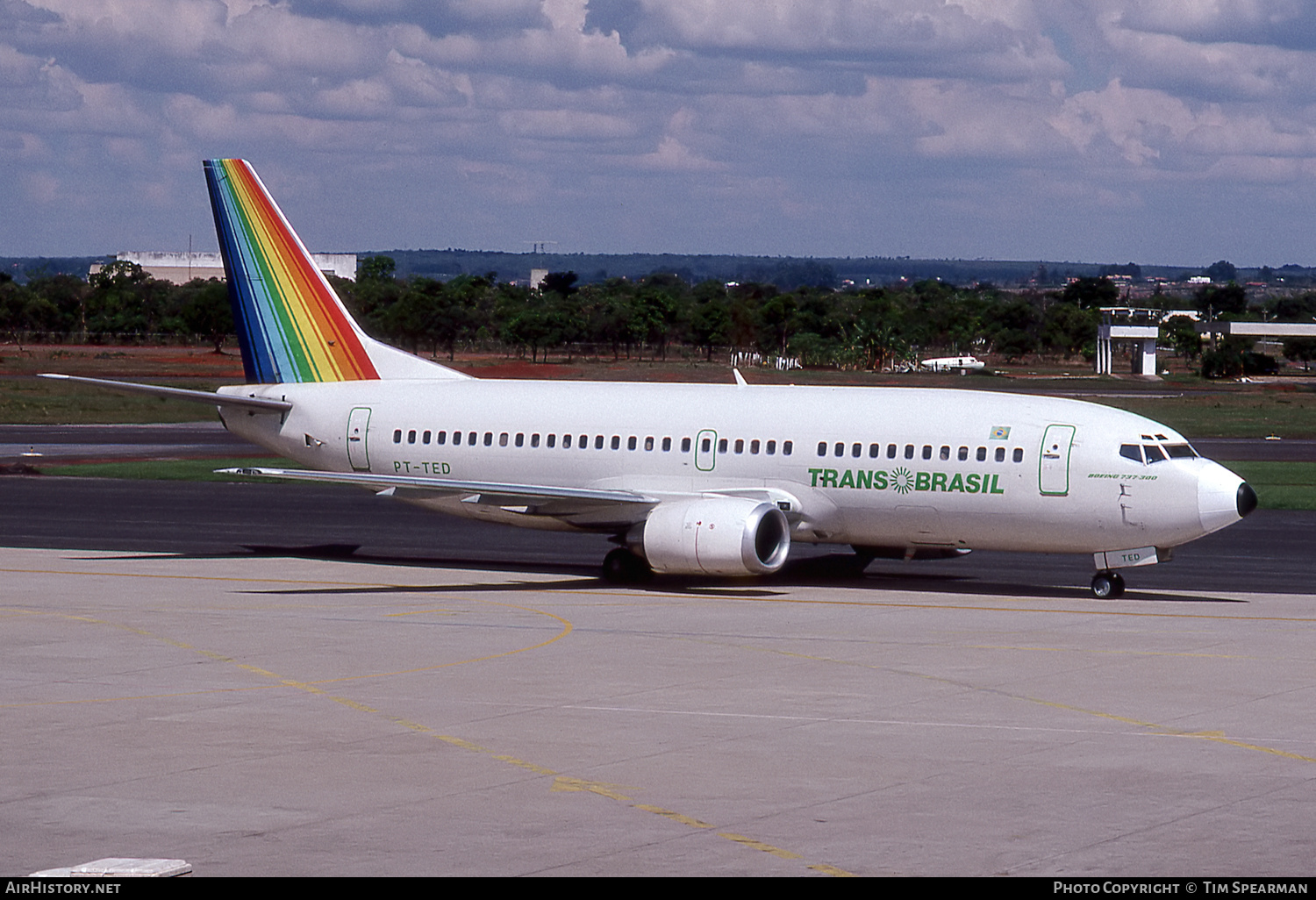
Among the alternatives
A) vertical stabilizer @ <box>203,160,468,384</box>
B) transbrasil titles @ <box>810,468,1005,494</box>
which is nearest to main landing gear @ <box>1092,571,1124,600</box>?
transbrasil titles @ <box>810,468,1005,494</box>

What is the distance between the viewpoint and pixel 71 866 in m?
15.4

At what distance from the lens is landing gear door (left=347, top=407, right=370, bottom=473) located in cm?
4266

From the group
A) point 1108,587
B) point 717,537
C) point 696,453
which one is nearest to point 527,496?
point 696,453

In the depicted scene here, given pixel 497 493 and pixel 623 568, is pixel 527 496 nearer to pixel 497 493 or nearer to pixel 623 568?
pixel 497 493

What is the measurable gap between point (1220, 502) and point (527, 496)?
551 inches

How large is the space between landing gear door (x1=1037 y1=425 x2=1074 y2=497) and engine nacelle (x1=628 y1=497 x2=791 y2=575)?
533 centimetres

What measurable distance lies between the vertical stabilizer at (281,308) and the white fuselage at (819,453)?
766mm

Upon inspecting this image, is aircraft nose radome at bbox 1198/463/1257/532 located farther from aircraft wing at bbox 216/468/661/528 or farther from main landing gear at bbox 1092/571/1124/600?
aircraft wing at bbox 216/468/661/528

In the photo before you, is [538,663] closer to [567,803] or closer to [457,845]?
[567,803]

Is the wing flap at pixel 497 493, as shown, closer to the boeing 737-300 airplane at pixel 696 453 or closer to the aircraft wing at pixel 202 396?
the boeing 737-300 airplane at pixel 696 453

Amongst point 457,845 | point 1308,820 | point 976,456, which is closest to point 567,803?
point 457,845

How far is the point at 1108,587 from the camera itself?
36188 millimetres

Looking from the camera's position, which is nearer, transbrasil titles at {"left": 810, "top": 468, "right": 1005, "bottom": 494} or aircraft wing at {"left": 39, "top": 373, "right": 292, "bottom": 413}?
transbrasil titles at {"left": 810, "top": 468, "right": 1005, "bottom": 494}
